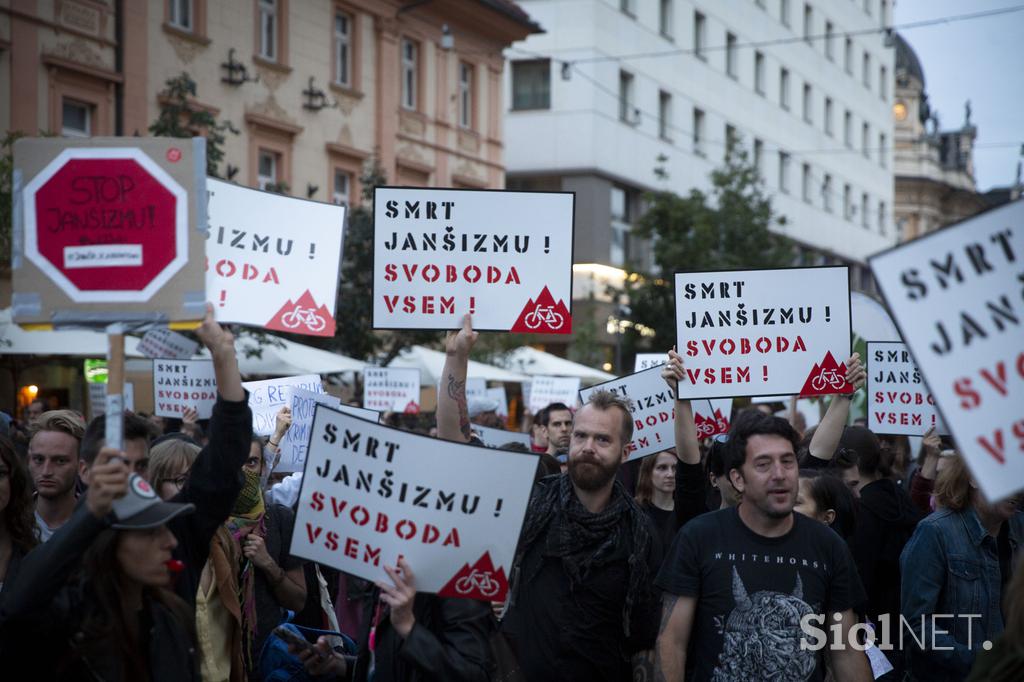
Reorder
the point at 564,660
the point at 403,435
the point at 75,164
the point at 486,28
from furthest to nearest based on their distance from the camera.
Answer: the point at 486,28
the point at 564,660
the point at 403,435
the point at 75,164

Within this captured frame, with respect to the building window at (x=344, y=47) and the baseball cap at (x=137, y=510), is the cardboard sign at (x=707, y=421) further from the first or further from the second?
the building window at (x=344, y=47)

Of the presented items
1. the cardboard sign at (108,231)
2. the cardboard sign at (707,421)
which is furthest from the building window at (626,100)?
the cardboard sign at (108,231)

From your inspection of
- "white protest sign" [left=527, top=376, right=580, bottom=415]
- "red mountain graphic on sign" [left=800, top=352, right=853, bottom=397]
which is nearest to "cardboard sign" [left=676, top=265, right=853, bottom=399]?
"red mountain graphic on sign" [left=800, top=352, right=853, bottom=397]

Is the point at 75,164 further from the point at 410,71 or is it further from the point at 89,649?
the point at 410,71

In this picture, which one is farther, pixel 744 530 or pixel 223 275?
pixel 223 275

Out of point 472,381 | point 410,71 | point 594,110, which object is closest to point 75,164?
point 472,381

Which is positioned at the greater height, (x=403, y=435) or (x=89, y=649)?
(x=403, y=435)

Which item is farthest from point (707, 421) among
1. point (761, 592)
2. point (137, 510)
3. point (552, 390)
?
point (552, 390)

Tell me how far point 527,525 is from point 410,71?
86.0ft

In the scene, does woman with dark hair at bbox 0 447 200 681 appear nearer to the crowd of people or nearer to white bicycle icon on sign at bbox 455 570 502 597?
the crowd of people

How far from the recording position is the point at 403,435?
4.54m

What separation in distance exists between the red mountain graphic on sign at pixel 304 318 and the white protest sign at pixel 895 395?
4.50m

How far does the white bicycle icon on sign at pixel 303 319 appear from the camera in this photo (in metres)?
6.07

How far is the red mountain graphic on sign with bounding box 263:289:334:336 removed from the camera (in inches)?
238
